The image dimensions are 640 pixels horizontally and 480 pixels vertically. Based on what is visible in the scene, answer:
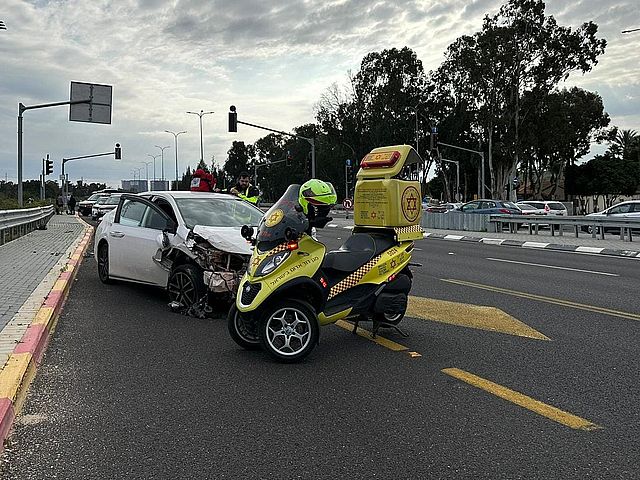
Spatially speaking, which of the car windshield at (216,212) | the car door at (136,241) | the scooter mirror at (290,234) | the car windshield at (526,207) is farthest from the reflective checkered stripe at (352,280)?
the car windshield at (526,207)

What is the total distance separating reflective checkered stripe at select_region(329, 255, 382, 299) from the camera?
6.28m

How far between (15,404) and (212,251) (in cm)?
369

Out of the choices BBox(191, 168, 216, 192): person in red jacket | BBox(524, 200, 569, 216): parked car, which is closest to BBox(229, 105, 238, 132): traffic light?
BBox(524, 200, 569, 216): parked car

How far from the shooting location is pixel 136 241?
9656 mm

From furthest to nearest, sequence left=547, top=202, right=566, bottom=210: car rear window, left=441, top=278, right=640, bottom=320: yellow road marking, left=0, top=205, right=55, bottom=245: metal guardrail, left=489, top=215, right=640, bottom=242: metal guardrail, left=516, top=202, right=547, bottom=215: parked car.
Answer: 1. left=547, top=202, right=566, bottom=210: car rear window
2. left=516, top=202, right=547, bottom=215: parked car
3. left=489, top=215, right=640, bottom=242: metal guardrail
4. left=0, top=205, right=55, bottom=245: metal guardrail
5. left=441, top=278, right=640, bottom=320: yellow road marking

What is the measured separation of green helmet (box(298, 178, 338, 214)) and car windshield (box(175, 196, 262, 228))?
307 cm

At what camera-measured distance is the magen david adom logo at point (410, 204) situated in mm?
6785

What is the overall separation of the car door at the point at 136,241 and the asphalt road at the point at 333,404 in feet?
3.94

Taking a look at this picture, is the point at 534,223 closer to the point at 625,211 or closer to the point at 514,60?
the point at 625,211

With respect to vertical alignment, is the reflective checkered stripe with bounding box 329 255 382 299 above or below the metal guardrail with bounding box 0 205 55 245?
below

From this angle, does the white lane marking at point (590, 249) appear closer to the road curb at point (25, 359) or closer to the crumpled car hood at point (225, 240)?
the crumpled car hood at point (225, 240)

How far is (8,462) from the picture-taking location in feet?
12.5

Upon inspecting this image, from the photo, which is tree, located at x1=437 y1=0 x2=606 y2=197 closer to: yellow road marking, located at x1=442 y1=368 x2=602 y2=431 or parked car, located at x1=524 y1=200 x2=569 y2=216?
parked car, located at x1=524 y1=200 x2=569 y2=216

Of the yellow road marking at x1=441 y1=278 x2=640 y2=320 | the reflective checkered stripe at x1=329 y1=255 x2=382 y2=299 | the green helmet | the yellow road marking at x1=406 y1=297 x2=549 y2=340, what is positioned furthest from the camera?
the yellow road marking at x1=441 y1=278 x2=640 y2=320
